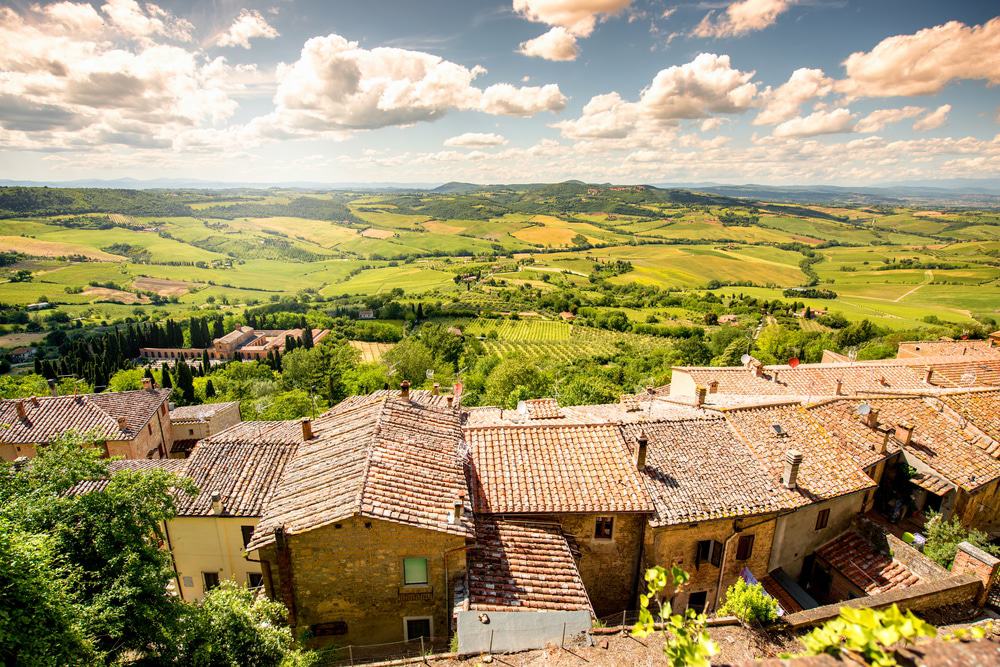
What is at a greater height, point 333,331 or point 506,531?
point 506,531

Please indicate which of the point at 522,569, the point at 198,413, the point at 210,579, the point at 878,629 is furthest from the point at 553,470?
the point at 198,413

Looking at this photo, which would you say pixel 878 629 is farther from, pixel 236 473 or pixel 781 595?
pixel 236 473

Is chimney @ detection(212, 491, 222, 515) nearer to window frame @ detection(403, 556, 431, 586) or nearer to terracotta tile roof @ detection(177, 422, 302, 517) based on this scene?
terracotta tile roof @ detection(177, 422, 302, 517)

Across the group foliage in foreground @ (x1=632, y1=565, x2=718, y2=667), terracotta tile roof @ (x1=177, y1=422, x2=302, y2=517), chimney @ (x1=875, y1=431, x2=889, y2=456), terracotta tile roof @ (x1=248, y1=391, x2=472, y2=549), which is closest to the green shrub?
foliage in foreground @ (x1=632, y1=565, x2=718, y2=667)

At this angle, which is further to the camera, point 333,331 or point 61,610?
point 333,331

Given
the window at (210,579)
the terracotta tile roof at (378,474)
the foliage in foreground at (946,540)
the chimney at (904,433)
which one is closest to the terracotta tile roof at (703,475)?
the foliage in foreground at (946,540)

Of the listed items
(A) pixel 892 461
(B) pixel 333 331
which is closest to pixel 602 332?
(B) pixel 333 331

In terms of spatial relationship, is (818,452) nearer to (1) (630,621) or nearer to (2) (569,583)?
(1) (630,621)

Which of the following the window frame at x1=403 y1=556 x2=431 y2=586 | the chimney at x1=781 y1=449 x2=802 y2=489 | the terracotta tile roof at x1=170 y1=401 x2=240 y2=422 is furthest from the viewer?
the terracotta tile roof at x1=170 y1=401 x2=240 y2=422
